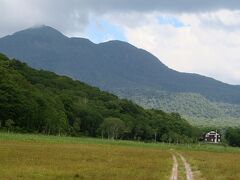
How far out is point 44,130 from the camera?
123688 mm

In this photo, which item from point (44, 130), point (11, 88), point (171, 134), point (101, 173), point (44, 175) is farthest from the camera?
point (171, 134)

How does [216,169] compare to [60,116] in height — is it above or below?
below

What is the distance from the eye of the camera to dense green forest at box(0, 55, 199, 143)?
111875mm

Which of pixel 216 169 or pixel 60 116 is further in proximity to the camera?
pixel 60 116

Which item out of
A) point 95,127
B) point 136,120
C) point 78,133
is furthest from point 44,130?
point 136,120

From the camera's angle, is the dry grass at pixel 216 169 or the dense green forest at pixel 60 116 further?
the dense green forest at pixel 60 116

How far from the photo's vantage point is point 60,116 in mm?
131500

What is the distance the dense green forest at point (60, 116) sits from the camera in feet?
367

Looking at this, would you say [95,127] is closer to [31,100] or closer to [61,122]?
[61,122]

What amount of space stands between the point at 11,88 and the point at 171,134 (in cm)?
8228

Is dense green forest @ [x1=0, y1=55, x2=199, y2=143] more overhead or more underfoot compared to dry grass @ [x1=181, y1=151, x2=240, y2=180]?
more overhead

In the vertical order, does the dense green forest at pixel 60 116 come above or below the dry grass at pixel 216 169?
above

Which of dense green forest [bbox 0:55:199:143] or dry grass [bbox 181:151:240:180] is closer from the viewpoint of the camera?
dry grass [bbox 181:151:240:180]

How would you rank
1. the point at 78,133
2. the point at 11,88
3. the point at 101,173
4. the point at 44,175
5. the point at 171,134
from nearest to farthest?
the point at 44,175 < the point at 101,173 < the point at 11,88 < the point at 78,133 < the point at 171,134
